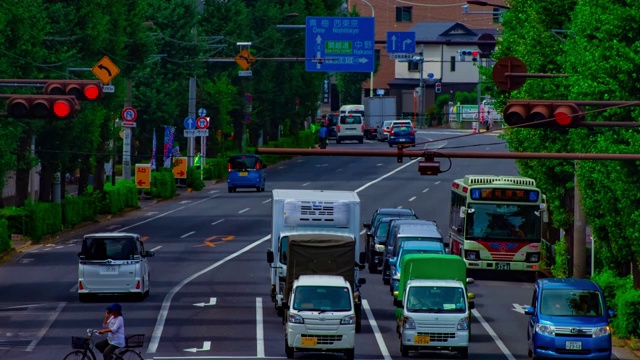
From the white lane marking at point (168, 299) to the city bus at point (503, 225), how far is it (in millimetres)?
9174

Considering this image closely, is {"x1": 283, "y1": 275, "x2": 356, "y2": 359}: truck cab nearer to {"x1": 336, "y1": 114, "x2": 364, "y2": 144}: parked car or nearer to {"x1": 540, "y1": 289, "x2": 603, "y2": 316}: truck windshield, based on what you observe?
{"x1": 540, "y1": 289, "x2": 603, "y2": 316}: truck windshield

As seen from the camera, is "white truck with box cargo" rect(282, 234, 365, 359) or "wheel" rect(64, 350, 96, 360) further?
"white truck with box cargo" rect(282, 234, 365, 359)

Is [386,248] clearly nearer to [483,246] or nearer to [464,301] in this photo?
[483,246]

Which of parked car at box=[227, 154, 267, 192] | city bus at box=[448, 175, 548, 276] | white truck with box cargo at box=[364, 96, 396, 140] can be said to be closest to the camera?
city bus at box=[448, 175, 548, 276]

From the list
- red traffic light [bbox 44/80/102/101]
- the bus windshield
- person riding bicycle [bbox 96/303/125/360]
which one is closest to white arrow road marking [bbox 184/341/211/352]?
person riding bicycle [bbox 96/303/125/360]

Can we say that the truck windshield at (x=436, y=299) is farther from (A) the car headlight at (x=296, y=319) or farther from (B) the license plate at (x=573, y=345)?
(A) the car headlight at (x=296, y=319)

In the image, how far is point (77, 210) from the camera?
203ft

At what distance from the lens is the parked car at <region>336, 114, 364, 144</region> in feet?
374

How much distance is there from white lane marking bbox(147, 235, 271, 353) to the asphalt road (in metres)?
0.05

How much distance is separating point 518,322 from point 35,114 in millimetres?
16378

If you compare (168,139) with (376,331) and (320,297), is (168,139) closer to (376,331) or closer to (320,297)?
(376,331)

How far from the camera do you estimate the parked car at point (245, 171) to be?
7769cm

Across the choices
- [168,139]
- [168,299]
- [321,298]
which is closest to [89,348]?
[321,298]

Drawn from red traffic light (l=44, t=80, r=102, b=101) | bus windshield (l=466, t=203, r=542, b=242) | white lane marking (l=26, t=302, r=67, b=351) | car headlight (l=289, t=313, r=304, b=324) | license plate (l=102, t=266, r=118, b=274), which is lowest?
white lane marking (l=26, t=302, r=67, b=351)
